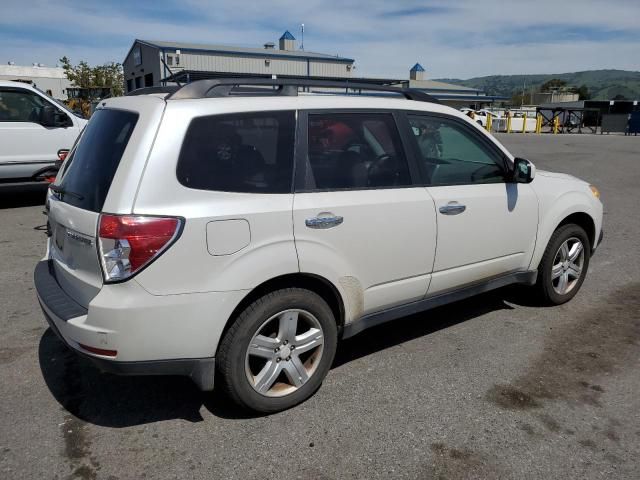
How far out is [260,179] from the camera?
2.99 metres

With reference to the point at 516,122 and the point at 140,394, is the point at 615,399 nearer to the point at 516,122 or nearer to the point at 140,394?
the point at 140,394

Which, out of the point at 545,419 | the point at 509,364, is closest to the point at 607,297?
the point at 509,364

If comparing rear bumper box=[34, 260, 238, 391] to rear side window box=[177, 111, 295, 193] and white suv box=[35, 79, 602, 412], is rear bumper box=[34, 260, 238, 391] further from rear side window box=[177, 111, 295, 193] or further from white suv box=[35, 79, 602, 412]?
rear side window box=[177, 111, 295, 193]

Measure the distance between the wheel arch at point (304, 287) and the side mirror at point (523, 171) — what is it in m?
1.78

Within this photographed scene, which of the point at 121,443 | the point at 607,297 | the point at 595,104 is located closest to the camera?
the point at 121,443

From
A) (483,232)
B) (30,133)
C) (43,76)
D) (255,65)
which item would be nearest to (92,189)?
(483,232)

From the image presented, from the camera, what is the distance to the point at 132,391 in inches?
135

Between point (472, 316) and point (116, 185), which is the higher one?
point (116, 185)

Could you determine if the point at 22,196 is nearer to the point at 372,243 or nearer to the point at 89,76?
the point at 372,243

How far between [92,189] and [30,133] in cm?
693

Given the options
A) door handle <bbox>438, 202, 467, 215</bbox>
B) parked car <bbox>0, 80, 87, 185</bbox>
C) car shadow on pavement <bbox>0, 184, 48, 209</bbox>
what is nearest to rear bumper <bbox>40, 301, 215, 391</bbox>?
door handle <bbox>438, 202, 467, 215</bbox>

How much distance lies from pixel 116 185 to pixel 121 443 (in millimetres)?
1368

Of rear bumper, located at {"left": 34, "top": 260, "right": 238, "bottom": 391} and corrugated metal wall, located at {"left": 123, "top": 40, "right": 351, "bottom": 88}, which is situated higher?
corrugated metal wall, located at {"left": 123, "top": 40, "right": 351, "bottom": 88}

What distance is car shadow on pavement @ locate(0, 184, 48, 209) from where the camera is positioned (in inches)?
368
